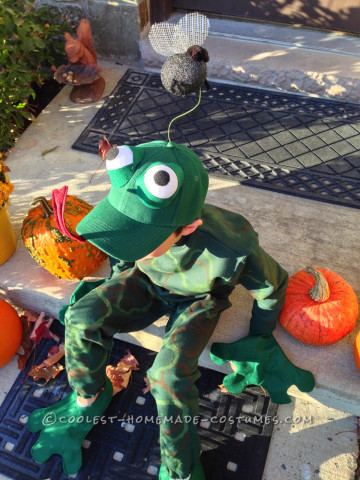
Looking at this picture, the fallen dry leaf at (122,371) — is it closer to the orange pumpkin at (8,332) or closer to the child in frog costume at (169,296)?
the child in frog costume at (169,296)

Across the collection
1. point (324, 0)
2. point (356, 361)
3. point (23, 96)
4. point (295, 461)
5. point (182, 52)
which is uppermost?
point (182, 52)

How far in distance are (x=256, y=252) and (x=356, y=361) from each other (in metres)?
0.88

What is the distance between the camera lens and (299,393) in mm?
2561

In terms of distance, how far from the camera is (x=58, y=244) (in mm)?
2523

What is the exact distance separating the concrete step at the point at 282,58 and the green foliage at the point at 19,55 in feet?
2.93

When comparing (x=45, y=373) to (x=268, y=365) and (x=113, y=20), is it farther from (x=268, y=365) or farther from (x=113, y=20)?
(x=113, y=20)

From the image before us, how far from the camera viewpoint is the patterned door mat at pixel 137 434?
7.88 ft

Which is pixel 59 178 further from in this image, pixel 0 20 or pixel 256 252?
pixel 256 252

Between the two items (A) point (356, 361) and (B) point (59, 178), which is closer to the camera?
(A) point (356, 361)

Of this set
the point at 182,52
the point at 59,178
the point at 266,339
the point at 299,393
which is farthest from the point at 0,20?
the point at 299,393

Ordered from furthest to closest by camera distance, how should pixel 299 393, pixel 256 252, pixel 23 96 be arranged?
pixel 23 96
pixel 299 393
pixel 256 252

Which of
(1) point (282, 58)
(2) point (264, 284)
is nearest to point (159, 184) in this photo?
(2) point (264, 284)

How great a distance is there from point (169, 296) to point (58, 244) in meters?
0.72

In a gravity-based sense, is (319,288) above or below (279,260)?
above
